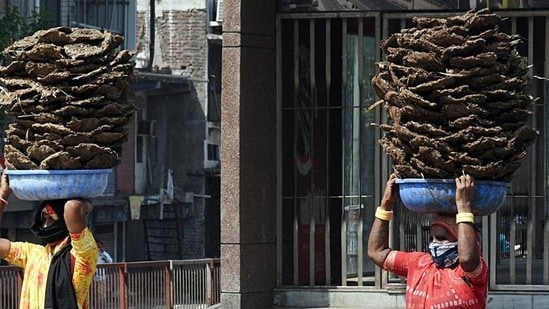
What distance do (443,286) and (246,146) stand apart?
201 inches

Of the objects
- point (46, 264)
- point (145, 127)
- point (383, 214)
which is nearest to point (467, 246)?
point (383, 214)

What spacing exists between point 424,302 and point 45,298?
2.03 meters

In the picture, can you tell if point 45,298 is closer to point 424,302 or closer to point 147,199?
point 424,302

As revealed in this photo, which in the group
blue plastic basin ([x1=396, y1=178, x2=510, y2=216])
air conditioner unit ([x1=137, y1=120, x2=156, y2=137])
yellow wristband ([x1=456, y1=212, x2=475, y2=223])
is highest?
air conditioner unit ([x1=137, y1=120, x2=156, y2=137])

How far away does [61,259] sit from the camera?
25.8 feet

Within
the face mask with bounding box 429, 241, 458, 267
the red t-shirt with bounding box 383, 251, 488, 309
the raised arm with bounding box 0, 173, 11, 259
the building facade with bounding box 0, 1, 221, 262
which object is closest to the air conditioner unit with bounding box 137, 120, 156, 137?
the building facade with bounding box 0, 1, 221, 262

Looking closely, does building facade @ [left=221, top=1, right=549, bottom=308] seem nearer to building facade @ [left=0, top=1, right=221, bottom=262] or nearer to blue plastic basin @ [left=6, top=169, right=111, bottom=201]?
blue plastic basin @ [left=6, top=169, right=111, bottom=201]

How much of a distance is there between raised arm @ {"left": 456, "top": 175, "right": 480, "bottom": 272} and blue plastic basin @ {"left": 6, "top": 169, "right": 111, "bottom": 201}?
6.45 feet

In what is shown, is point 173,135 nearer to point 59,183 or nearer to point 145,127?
point 145,127

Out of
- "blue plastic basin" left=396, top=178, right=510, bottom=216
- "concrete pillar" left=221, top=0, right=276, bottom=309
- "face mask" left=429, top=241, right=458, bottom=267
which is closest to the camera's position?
"blue plastic basin" left=396, top=178, right=510, bottom=216

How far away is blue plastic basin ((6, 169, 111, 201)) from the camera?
7793mm

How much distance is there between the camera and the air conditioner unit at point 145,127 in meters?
35.3

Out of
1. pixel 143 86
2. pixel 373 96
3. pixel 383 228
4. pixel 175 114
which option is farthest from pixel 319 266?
pixel 175 114

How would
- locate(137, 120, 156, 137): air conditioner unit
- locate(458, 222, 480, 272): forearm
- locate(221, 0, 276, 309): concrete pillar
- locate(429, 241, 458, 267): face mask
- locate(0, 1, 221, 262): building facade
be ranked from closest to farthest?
locate(458, 222, 480, 272): forearm
locate(429, 241, 458, 267): face mask
locate(221, 0, 276, 309): concrete pillar
locate(0, 1, 221, 262): building facade
locate(137, 120, 156, 137): air conditioner unit
